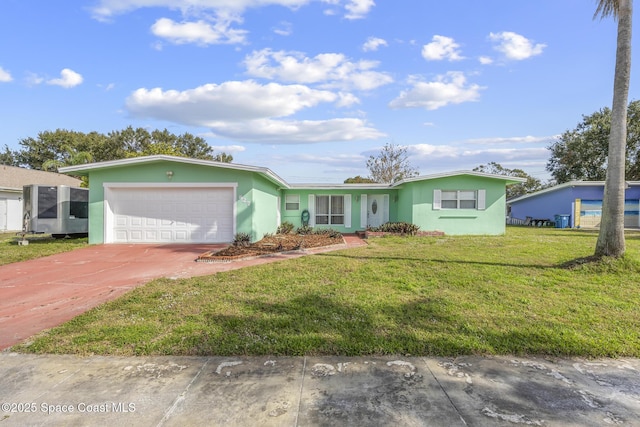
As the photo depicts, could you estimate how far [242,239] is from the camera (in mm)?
11453

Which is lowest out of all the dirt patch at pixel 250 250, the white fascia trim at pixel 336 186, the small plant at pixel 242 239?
the dirt patch at pixel 250 250

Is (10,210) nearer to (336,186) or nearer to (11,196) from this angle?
(11,196)

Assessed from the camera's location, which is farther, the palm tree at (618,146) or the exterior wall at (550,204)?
the exterior wall at (550,204)

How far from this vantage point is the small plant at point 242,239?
11.1 m

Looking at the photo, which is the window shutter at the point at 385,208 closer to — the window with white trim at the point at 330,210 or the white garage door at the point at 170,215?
the window with white trim at the point at 330,210

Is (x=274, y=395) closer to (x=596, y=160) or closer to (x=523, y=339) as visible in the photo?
(x=523, y=339)

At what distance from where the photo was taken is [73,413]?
2574 mm

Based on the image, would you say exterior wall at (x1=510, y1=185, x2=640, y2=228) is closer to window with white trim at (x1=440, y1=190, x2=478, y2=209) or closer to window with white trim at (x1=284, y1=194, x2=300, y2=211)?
window with white trim at (x1=440, y1=190, x2=478, y2=209)

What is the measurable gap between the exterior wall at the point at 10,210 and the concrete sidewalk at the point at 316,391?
20885 mm

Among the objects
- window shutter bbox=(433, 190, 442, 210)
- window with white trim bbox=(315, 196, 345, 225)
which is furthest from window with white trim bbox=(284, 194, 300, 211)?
window shutter bbox=(433, 190, 442, 210)

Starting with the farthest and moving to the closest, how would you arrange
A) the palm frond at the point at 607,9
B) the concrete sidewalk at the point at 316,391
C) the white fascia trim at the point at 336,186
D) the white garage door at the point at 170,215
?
1. the white fascia trim at the point at 336,186
2. the white garage door at the point at 170,215
3. the palm frond at the point at 607,9
4. the concrete sidewalk at the point at 316,391

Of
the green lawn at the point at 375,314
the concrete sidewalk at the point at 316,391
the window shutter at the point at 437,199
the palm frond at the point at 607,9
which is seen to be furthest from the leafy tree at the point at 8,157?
the palm frond at the point at 607,9

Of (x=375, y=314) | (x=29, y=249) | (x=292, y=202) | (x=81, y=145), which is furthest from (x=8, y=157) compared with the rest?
(x=375, y=314)

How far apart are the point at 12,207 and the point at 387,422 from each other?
24691 mm
